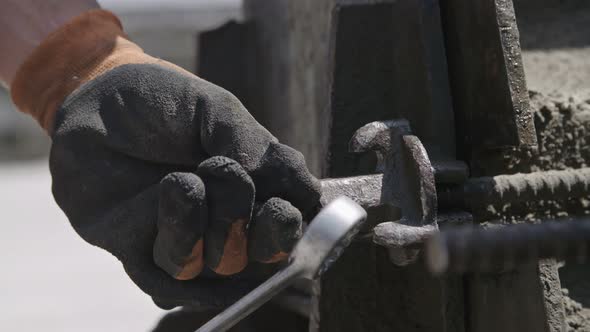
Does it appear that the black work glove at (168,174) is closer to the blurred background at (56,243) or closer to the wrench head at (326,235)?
the wrench head at (326,235)

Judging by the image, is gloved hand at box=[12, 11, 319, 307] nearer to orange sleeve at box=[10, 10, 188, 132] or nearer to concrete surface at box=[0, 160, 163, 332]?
orange sleeve at box=[10, 10, 188, 132]

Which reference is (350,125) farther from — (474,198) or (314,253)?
(314,253)

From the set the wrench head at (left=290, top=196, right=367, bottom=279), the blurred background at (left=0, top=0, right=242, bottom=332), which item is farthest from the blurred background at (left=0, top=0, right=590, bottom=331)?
the wrench head at (left=290, top=196, right=367, bottom=279)

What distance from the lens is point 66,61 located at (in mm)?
1101

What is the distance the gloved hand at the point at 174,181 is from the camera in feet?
2.85

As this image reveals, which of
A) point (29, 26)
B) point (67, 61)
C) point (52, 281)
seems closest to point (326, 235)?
point (67, 61)

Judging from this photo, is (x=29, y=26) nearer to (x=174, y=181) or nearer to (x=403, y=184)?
(x=174, y=181)

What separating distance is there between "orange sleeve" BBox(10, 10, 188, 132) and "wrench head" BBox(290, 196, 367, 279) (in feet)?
1.27

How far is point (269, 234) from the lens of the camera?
0.88 meters

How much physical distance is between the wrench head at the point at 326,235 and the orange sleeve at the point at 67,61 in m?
0.39

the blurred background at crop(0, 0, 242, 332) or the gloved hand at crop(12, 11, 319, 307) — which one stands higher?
the gloved hand at crop(12, 11, 319, 307)

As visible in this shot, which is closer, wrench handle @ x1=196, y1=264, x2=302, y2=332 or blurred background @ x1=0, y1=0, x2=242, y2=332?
wrench handle @ x1=196, y1=264, x2=302, y2=332

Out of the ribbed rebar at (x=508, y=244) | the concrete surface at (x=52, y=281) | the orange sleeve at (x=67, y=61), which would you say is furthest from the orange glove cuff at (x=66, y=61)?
the concrete surface at (x=52, y=281)

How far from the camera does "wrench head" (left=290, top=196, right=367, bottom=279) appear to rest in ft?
2.52
